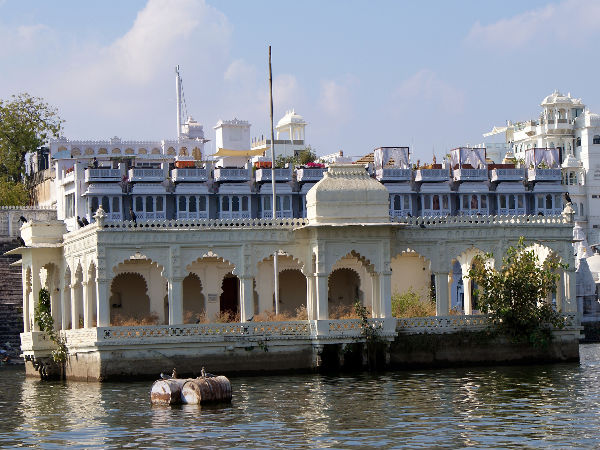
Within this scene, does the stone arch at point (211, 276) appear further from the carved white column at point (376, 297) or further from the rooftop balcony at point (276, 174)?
the rooftop balcony at point (276, 174)

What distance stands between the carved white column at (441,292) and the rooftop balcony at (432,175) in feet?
125

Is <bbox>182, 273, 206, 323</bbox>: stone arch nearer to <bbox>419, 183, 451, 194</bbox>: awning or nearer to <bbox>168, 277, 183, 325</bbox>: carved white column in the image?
<bbox>168, 277, 183, 325</bbox>: carved white column

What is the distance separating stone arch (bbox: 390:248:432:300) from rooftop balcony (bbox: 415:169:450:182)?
1256 inches

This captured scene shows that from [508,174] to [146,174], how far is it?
22.9 metres

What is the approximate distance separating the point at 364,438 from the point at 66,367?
61.7 ft

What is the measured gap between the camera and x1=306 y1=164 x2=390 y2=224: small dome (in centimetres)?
4125

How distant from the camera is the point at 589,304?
79.4 m

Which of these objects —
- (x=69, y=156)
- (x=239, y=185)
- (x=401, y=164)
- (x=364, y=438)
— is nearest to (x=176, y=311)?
(x=364, y=438)

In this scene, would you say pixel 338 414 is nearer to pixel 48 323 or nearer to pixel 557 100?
pixel 48 323

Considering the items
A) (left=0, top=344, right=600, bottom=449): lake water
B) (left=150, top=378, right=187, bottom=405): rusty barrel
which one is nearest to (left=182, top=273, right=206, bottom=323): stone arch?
(left=0, top=344, right=600, bottom=449): lake water

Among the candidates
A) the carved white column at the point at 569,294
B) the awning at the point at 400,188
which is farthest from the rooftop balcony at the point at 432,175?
the carved white column at the point at 569,294

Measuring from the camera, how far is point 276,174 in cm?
7819

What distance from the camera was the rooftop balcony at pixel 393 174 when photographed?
80.6 meters

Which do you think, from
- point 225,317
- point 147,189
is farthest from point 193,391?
point 147,189
